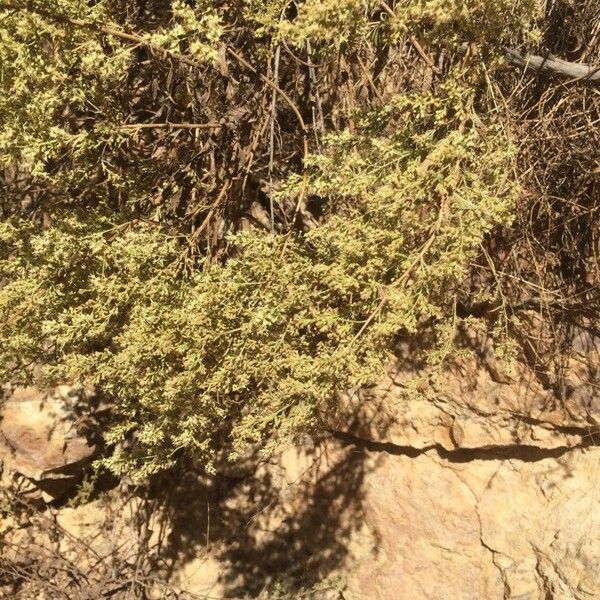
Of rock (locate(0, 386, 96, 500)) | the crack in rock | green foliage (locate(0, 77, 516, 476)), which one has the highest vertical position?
green foliage (locate(0, 77, 516, 476))

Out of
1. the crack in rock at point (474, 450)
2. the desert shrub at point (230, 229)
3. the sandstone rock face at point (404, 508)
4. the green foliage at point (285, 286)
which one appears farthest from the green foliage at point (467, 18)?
the crack in rock at point (474, 450)

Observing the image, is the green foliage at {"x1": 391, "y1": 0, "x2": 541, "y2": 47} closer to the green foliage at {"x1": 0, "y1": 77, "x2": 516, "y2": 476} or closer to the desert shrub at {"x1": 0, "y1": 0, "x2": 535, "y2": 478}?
the desert shrub at {"x1": 0, "y1": 0, "x2": 535, "y2": 478}

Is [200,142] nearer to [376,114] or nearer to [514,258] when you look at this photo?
[376,114]

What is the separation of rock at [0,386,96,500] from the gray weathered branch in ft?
10.5

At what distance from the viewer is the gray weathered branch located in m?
Result: 2.84

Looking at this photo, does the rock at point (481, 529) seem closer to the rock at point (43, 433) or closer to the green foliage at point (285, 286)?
Result: the green foliage at point (285, 286)

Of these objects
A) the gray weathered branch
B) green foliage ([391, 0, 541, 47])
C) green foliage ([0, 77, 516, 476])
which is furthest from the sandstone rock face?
green foliage ([391, 0, 541, 47])

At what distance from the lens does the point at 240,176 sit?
3.07 meters

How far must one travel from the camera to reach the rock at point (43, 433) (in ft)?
13.5

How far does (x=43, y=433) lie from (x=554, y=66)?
12.0ft

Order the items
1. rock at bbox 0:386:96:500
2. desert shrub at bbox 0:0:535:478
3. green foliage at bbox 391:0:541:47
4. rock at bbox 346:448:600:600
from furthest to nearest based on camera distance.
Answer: rock at bbox 0:386:96:500, rock at bbox 346:448:600:600, desert shrub at bbox 0:0:535:478, green foliage at bbox 391:0:541:47

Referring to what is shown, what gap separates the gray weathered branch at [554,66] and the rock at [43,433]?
321 cm

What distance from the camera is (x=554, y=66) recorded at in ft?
9.64

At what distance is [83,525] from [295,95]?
10.5 ft
